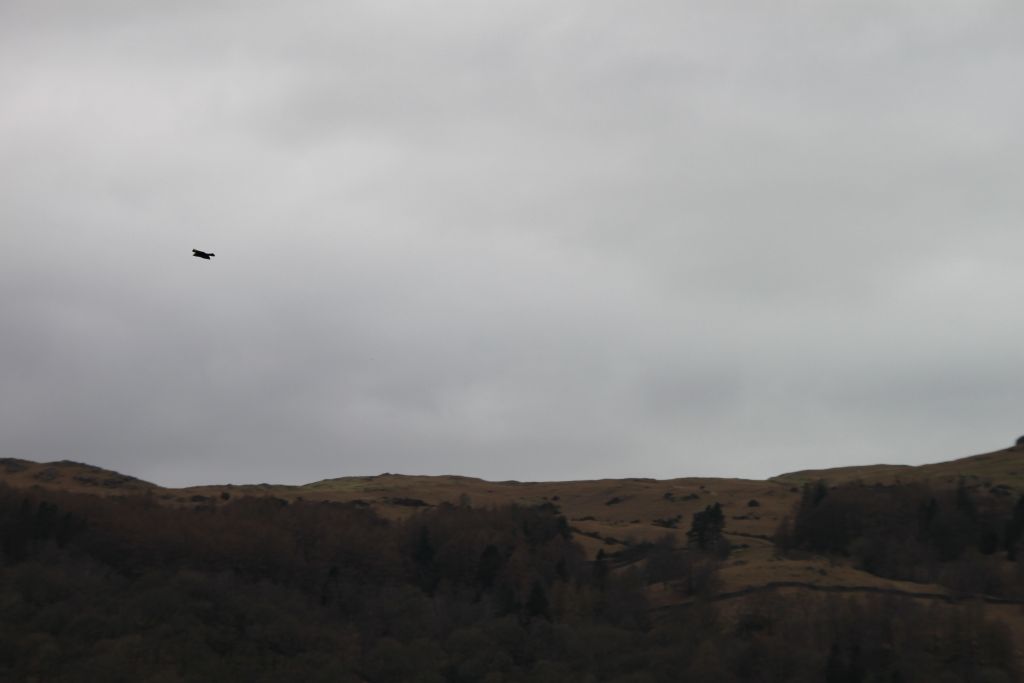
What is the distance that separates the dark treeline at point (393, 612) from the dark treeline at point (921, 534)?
23.0 ft

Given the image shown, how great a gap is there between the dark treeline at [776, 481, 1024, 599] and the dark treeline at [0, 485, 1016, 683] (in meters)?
7.01

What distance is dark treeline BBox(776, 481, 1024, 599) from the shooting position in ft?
257

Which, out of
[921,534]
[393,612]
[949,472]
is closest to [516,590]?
[393,612]

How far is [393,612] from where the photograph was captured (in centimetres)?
7812

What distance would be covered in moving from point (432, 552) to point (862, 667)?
118 feet

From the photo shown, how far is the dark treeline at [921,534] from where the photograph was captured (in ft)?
257

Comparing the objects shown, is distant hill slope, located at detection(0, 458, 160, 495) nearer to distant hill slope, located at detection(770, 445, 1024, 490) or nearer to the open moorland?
the open moorland

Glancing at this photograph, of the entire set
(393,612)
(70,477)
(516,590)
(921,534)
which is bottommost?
(393,612)

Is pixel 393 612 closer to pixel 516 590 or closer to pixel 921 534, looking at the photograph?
pixel 516 590

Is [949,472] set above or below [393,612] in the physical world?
above

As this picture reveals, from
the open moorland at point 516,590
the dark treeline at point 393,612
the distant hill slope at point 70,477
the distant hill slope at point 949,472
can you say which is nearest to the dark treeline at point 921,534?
the open moorland at point 516,590

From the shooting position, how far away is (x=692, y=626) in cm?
7050

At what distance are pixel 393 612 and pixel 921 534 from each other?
120 feet

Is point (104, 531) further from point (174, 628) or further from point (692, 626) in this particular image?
point (692, 626)
